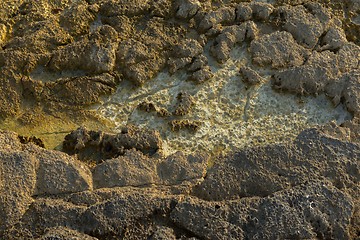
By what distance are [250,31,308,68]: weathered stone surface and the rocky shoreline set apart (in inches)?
0.4

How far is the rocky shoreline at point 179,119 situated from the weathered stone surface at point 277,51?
1cm

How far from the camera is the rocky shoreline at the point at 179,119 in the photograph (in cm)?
395

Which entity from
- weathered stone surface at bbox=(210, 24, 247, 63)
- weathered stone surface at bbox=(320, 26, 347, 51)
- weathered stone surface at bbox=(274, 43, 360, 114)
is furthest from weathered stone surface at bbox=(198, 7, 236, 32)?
weathered stone surface at bbox=(320, 26, 347, 51)

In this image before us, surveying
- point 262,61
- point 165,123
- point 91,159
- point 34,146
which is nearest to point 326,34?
point 262,61

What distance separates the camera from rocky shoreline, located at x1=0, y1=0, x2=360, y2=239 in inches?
156

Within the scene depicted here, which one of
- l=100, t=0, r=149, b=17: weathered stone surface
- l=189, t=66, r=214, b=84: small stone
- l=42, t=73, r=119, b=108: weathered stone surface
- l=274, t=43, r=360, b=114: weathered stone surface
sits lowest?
l=42, t=73, r=119, b=108: weathered stone surface

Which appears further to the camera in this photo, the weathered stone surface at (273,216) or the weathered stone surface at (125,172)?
the weathered stone surface at (125,172)

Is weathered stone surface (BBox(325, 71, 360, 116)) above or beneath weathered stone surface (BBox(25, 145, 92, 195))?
above

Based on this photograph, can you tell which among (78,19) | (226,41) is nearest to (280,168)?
(226,41)

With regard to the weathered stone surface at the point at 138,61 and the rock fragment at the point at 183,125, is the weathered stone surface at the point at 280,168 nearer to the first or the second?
the rock fragment at the point at 183,125

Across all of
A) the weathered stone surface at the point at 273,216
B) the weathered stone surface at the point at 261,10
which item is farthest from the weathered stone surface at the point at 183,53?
the weathered stone surface at the point at 273,216

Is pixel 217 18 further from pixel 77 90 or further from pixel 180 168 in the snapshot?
pixel 180 168

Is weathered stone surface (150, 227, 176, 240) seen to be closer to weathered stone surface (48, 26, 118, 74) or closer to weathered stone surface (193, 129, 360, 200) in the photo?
weathered stone surface (193, 129, 360, 200)

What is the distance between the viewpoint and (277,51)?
5.23m
